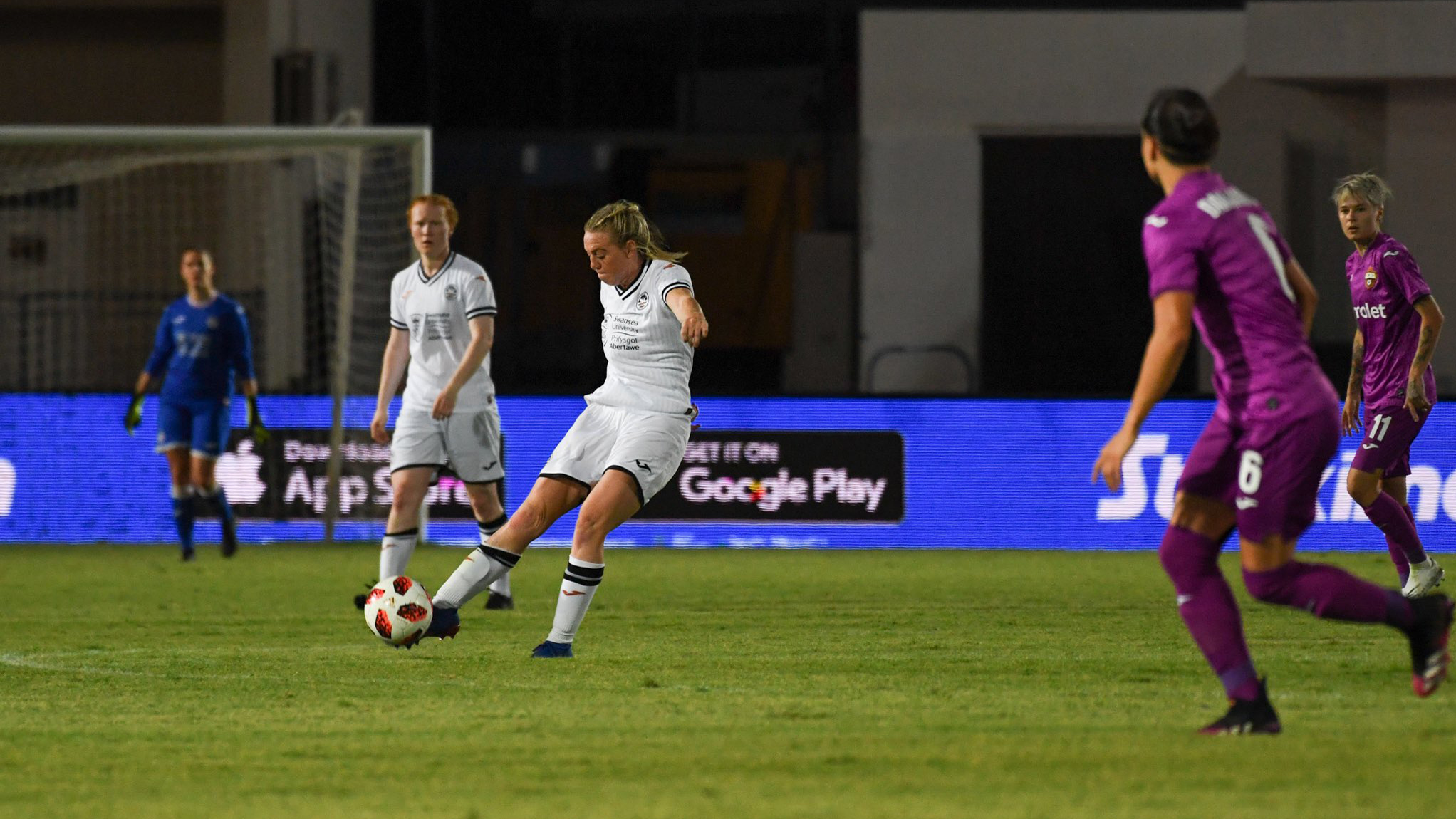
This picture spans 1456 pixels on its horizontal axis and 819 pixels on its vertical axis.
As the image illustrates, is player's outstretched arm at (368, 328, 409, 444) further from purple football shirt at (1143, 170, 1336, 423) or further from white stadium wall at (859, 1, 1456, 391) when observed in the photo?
white stadium wall at (859, 1, 1456, 391)

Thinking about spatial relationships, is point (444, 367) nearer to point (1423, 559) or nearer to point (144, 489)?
point (1423, 559)

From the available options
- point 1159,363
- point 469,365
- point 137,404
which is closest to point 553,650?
point 469,365

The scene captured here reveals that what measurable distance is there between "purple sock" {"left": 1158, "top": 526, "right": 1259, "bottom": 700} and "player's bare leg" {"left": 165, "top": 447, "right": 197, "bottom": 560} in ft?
30.9

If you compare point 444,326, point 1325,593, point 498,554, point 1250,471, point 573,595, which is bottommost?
point 573,595

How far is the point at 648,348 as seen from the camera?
757cm

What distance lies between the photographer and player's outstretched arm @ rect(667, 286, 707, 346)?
6.91 meters

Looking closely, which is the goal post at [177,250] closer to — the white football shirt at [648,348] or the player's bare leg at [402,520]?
the player's bare leg at [402,520]

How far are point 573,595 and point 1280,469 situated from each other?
313 cm

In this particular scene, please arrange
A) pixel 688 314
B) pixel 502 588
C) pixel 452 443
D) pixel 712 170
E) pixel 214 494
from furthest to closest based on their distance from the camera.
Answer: pixel 712 170
pixel 214 494
pixel 502 588
pixel 452 443
pixel 688 314

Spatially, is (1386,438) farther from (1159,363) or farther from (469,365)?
(1159,363)

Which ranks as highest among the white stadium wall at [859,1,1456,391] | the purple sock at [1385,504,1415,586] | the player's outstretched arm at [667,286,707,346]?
the white stadium wall at [859,1,1456,391]

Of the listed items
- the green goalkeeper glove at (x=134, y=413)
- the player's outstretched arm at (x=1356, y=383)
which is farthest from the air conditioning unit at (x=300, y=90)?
the player's outstretched arm at (x=1356, y=383)

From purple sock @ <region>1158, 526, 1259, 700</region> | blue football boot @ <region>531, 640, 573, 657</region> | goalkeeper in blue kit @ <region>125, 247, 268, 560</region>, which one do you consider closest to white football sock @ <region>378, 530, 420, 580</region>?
blue football boot @ <region>531, 640, 573, 657</region>

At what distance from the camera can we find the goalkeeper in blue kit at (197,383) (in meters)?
13.4
